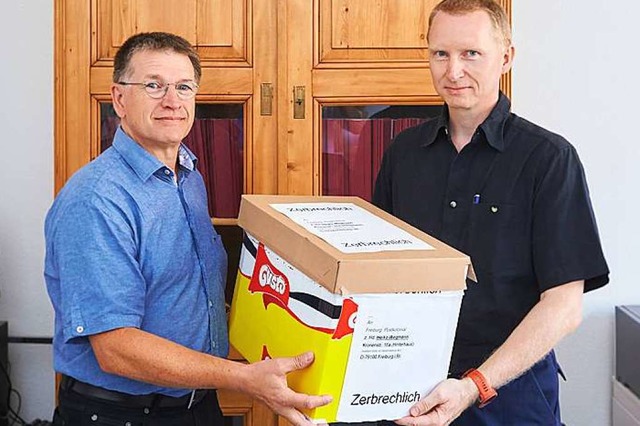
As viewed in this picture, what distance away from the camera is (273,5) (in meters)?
2.30

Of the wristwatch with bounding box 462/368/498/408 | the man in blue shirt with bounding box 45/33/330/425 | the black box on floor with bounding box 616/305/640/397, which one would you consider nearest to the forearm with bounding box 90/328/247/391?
the man in blue shirt with bounding box 45/33/330/425

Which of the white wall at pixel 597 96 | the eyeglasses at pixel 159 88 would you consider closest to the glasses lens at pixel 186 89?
the eyeglasses at pixel 159 88

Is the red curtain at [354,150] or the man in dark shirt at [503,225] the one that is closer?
the man in dark shirt at [503,225]

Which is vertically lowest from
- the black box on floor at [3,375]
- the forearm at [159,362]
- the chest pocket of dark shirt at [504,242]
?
the black box on floor at [3,375]

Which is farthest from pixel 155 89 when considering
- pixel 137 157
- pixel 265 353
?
pixel 265 353

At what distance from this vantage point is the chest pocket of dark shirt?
1.71 meters

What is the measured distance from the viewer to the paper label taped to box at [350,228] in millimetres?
1434

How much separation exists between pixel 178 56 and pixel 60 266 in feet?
1.59

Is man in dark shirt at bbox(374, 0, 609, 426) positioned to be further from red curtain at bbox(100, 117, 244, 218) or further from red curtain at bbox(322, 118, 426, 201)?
red curtain at bbox(100, 117, 244, 218)

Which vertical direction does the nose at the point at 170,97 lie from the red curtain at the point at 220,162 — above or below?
above

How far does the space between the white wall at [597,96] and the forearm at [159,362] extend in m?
1.23

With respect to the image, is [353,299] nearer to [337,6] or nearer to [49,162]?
[337,6]

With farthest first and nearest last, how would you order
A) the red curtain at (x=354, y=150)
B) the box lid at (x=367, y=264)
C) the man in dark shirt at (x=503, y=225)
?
the red curtain at (x=354, y=150), the man in dark shirt at (x=503, y=225), the box lid at (x=367, y=264)

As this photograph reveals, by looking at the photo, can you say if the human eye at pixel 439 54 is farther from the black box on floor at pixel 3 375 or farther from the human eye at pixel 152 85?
the black box on floor at pixel 3 375
